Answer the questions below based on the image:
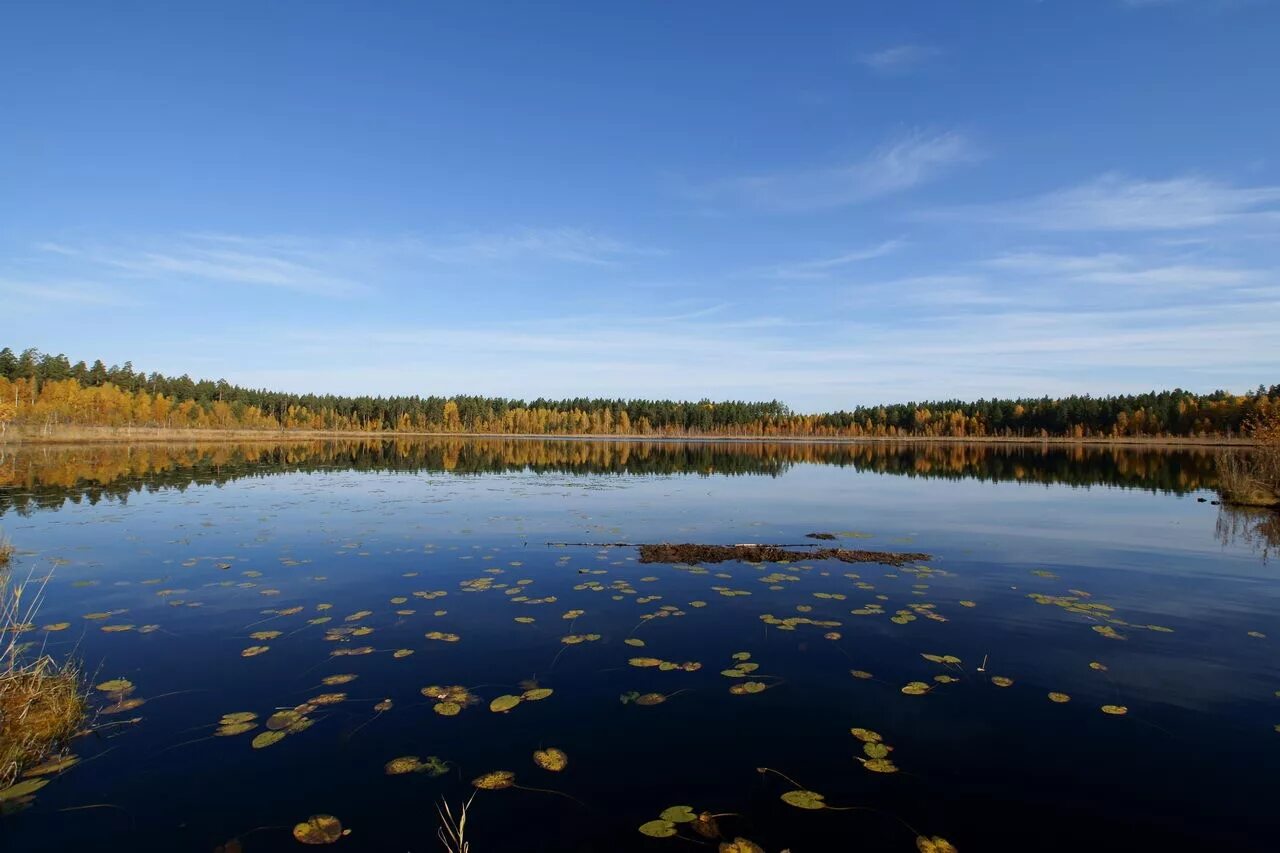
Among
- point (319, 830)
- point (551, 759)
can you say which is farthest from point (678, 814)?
point (319, 830)

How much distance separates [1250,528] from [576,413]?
154 m

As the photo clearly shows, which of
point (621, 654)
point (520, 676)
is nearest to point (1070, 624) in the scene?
point (621, 654)

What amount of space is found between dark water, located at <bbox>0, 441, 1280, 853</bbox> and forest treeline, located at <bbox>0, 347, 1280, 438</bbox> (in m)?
91.5

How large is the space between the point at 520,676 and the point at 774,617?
437cm

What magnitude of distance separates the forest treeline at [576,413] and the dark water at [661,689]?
91.5 meters

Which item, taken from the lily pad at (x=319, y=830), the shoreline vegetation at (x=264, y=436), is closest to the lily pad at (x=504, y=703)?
the lily pad at (x=319, y=830)

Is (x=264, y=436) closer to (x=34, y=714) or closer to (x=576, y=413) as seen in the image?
(x=576, y=413)

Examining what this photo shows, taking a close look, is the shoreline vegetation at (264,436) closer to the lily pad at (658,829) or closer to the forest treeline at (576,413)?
the forest treeline at (576,413)

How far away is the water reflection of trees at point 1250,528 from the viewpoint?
17531 millimetres

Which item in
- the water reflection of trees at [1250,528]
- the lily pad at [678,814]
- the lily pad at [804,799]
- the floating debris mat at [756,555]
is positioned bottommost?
the lily pad at [678,814]

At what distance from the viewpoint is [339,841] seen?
4.80 meters

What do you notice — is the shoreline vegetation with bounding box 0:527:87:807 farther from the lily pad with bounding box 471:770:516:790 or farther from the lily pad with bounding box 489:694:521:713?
the lily pad with bounding box 489:694:521:713

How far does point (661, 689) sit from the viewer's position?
24.7ft

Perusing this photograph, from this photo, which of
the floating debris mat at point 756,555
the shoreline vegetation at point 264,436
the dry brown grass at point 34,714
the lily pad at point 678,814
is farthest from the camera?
the shoreline vegetation at point 264,436
